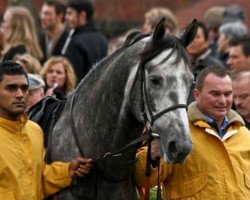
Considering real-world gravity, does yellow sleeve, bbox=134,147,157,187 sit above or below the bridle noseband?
below

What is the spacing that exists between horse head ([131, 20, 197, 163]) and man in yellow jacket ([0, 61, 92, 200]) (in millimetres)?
735

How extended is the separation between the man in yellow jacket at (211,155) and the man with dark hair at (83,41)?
181 inches

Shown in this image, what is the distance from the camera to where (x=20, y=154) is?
7945 millimetres

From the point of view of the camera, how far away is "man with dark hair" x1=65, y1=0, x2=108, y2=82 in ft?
43.0

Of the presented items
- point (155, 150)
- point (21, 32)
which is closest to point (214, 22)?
point (21, 32)

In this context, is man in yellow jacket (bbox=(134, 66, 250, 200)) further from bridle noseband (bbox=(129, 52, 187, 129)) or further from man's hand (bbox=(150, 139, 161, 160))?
bridle noseband (bbox=(129, 52, 187, 129))

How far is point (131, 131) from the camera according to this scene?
8148 millimetres

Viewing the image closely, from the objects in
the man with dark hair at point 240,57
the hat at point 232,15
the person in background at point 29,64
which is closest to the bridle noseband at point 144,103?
the man with dark hair at point 240,57

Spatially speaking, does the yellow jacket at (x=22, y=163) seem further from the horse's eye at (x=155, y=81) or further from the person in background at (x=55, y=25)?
the person in background at (x=55, y=25)

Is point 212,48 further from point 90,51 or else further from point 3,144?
point 3,144

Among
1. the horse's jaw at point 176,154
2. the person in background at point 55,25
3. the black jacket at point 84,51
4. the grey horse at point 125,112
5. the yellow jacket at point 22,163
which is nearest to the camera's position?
the horse's jaw at point 176,154

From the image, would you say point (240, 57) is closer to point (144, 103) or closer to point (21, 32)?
point (21, 32)

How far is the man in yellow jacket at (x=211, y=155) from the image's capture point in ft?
26.7

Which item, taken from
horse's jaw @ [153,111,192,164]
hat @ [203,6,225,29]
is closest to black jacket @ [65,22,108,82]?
hat @ [203,6,225,29]
